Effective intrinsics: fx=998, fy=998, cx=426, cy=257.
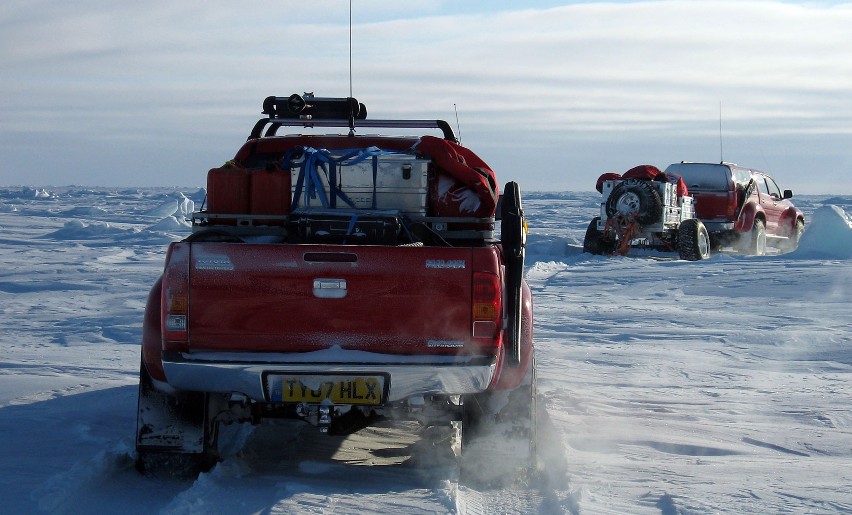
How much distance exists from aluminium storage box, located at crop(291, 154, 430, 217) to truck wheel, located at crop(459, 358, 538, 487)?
1055mm

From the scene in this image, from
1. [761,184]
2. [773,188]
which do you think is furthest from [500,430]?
[773,188]

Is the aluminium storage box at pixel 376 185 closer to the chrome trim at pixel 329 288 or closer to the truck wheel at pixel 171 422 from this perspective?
the chrome trim at pixel 329 288

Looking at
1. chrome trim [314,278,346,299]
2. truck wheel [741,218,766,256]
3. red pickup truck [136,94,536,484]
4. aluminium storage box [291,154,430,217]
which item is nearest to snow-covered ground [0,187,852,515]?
red pickup truck [136,94,536,484]

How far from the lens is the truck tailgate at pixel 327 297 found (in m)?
4.05

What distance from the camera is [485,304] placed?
4109 millimetres

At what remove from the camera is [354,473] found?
4.64 meters

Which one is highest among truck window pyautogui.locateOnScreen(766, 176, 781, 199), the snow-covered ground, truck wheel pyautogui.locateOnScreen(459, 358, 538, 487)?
truck window pyautogui.locateOnScreen(766, 176, 781, 199)

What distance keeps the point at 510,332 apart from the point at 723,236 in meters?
14.6

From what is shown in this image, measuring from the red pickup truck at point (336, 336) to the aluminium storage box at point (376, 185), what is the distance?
0.54ft

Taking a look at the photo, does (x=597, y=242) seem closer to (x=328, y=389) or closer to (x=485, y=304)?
(x=485, y=304)

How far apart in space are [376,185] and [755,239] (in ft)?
47.1

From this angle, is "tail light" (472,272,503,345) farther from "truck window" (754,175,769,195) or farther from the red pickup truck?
"truck window" (754,175,769,195)

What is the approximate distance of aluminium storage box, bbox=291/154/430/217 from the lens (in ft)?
16.2

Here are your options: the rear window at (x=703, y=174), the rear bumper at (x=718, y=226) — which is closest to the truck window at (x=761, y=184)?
the rear window at (x=703, y=174)
